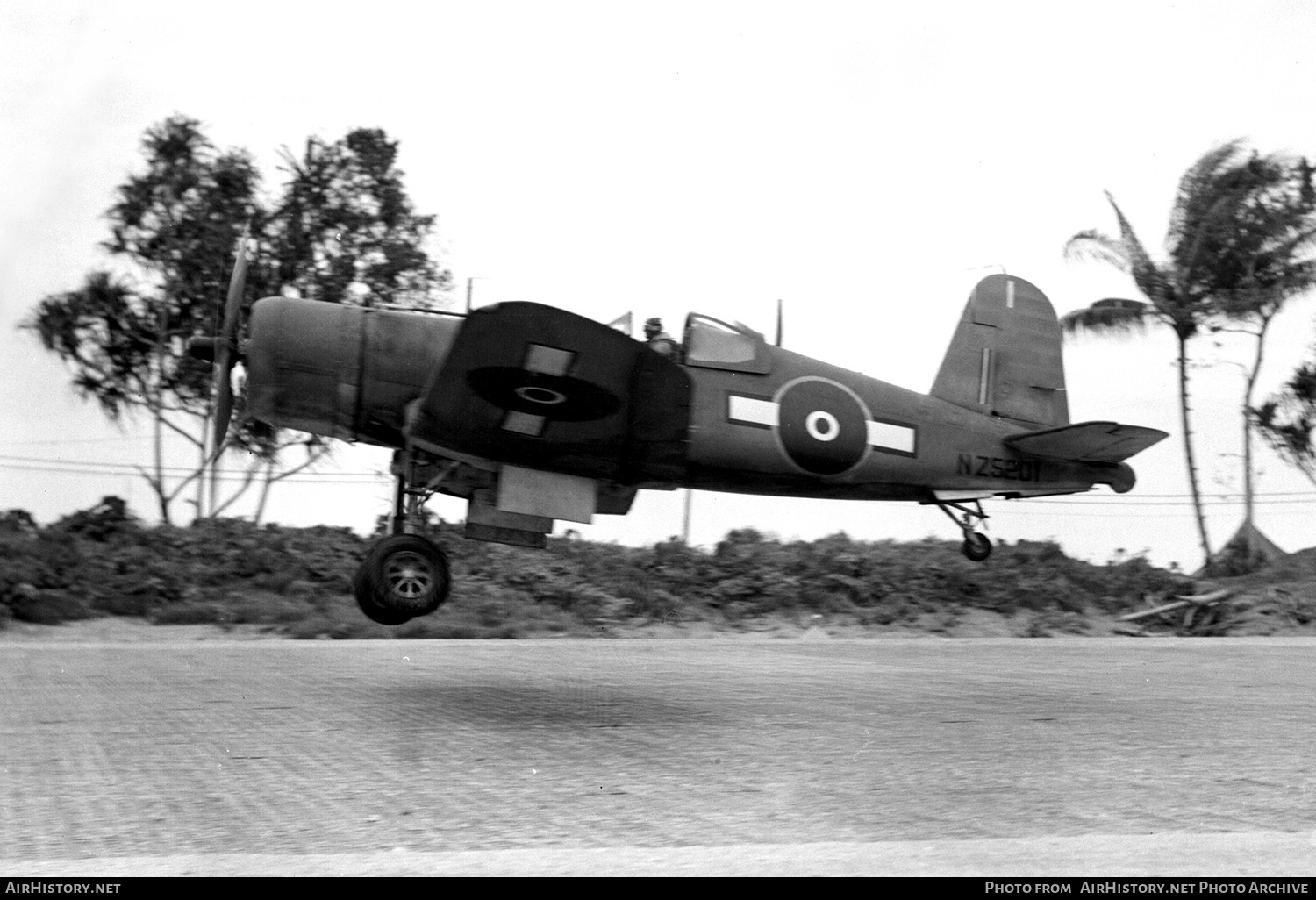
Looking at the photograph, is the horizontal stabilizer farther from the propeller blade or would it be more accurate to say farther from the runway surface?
the propeller blade

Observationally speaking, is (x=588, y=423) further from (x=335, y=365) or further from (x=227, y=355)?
(x=227, y=355)

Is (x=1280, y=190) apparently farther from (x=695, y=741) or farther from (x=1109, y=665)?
(x=695, y=741)

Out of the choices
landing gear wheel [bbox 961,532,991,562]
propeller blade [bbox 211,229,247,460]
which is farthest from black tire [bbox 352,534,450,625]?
landing gear wheel [bbox 961,532,991,562]

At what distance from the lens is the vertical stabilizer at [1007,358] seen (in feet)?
39.1

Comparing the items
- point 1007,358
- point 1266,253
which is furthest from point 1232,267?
point 1007,358

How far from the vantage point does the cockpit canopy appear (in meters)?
10.1

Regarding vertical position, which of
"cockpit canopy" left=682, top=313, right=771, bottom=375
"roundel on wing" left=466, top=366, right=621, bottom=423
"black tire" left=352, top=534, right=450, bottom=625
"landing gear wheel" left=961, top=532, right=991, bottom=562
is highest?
"cockpit canopy" left=682, top=313, right=771, bottom=375

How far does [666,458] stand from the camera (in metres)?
9.66

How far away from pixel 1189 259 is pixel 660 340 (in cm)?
2400

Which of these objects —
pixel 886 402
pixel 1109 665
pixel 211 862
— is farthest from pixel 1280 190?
pixel 211 862

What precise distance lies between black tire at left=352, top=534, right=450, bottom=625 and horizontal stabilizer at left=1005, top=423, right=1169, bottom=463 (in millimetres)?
5414

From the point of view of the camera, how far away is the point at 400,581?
9.09 m

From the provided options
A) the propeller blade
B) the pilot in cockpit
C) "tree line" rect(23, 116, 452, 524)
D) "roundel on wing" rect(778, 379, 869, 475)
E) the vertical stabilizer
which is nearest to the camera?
the propeller blade

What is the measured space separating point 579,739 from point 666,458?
3.13 m
